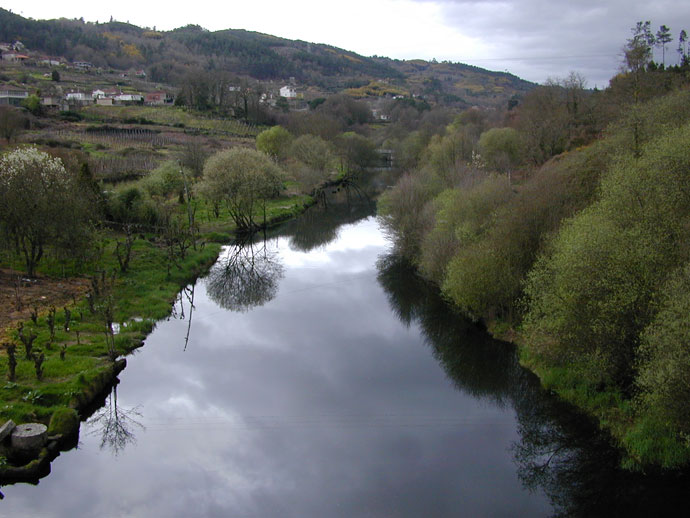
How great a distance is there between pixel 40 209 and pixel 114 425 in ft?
42.0

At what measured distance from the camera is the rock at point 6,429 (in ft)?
48.6

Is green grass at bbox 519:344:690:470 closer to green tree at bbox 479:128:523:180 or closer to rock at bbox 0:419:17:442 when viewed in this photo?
rock at bbox 0:419:17:442

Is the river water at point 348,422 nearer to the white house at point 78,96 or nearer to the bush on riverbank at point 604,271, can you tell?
the bush on riverbank at point 604,271

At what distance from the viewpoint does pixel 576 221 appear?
68.7ft

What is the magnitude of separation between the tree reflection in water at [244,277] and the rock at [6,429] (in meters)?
15.0

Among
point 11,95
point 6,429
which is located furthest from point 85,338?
point 11,95

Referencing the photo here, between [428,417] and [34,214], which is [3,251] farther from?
[428,417]

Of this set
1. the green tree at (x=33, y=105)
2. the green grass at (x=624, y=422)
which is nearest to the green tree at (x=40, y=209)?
the green grass at (x=624, y=422)

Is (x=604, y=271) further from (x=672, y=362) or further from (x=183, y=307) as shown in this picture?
(x=183, y=307)

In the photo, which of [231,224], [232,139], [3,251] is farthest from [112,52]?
[3,251]

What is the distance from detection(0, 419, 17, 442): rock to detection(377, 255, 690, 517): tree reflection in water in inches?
558

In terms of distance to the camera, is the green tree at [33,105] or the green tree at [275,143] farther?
the green tree at [33,105]

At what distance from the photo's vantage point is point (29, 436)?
1519 centimetres

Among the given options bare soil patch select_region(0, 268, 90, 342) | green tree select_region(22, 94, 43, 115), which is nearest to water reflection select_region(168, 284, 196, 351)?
bare soil patch select_region(0, 268, 90, 342)
